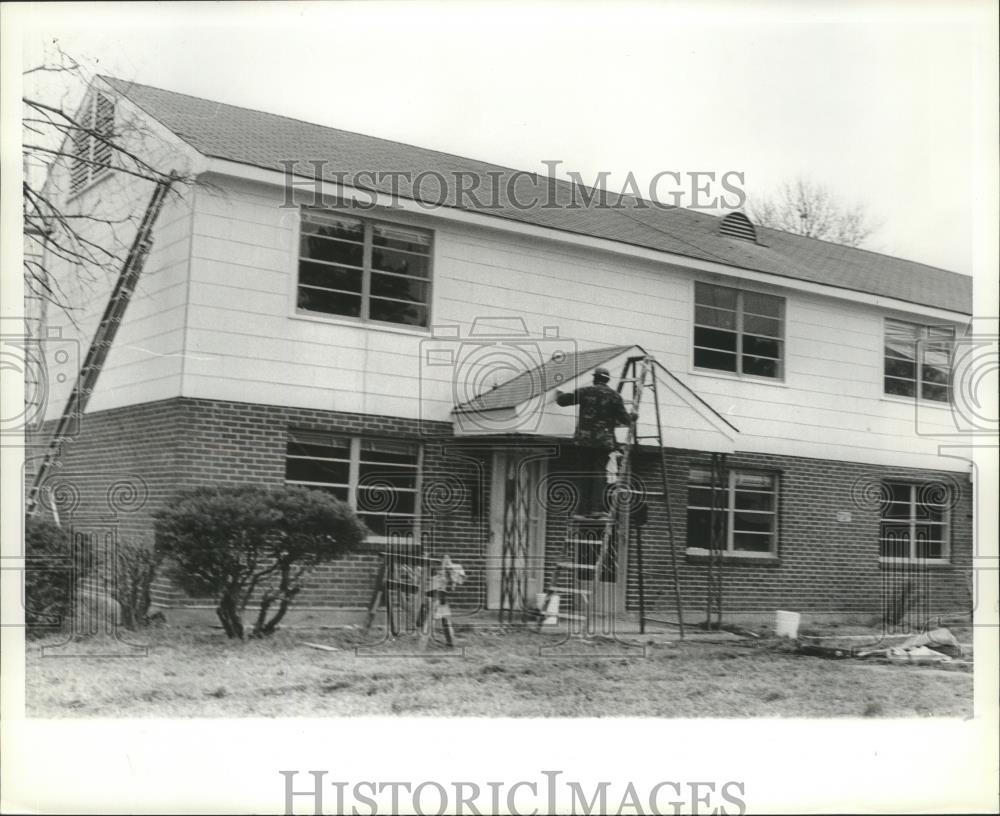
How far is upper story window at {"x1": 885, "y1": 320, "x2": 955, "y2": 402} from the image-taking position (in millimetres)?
9805

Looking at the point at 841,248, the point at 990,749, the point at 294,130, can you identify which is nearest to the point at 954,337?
the point at 841,248

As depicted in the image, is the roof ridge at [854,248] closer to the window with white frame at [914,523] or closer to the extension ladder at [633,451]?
Answer: the extension ladder at [633,451]

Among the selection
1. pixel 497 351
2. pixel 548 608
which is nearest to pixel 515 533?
pixel 548 608

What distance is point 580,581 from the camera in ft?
30.2

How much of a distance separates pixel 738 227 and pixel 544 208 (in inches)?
73.1

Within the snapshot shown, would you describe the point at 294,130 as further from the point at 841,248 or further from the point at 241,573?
the point at 841,248

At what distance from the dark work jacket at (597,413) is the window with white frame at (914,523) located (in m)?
2.61

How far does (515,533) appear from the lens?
9.10m

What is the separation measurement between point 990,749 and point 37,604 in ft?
24.5

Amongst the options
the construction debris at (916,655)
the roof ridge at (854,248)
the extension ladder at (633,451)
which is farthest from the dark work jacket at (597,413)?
the construction debris at (916,655)

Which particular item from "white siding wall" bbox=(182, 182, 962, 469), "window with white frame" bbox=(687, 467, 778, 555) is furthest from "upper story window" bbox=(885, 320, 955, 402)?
"window with white frame" bbox=(687, 467, 778, 555)

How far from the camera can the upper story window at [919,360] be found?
9.80 metres

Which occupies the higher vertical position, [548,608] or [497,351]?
[497,351]

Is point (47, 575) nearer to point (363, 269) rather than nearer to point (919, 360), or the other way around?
point (363, 269)
